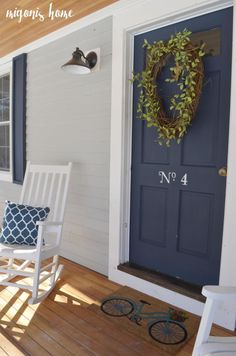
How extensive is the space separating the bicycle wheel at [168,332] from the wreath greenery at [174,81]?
4.05ft

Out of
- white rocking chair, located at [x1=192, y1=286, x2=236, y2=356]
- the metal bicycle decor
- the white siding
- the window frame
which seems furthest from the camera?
the window frame

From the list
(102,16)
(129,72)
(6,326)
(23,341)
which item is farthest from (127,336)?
(102,16)

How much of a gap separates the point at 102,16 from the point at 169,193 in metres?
1.61

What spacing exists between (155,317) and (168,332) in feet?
0.54

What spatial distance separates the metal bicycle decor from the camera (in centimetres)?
172

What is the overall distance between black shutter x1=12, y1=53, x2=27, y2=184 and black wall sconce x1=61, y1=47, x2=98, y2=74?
1.16 metres

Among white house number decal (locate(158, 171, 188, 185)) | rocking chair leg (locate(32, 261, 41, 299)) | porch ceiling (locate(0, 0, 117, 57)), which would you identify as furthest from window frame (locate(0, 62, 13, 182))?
white house number decal (locate(158, 171, 188, 185))

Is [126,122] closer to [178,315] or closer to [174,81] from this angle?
[174,81]

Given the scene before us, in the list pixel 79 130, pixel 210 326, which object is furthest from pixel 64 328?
pixel 79 130

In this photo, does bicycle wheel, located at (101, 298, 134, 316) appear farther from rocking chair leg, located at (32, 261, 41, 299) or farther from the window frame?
the window frame

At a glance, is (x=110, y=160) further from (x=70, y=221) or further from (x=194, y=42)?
(x=194, y=42)

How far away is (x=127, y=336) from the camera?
5.65 feet

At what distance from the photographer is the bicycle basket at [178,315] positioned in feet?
6.15

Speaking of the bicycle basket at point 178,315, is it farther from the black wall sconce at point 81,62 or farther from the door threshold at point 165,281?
the black wall sconce at point 81,62
